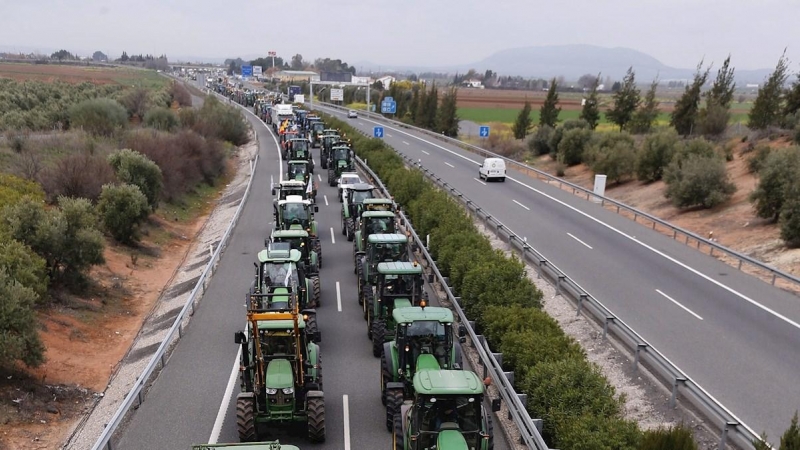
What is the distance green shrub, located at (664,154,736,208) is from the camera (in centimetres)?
3044

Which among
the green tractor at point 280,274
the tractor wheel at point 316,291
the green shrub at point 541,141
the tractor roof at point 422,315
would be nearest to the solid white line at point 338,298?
the tractor wheel at point 316,291

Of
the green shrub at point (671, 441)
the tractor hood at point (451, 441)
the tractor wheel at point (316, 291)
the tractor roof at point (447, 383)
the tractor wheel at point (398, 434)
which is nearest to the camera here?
the green shrub at point (671, 441)

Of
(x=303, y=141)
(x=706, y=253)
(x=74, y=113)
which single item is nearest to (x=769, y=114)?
(x=706, y=253)

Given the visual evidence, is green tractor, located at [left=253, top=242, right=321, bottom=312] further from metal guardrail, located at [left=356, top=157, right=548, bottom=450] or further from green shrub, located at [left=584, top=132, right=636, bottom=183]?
green shrub, located at [left=584, top=132, right=636, bottom=183]

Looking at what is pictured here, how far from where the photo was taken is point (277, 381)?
36.5 ft

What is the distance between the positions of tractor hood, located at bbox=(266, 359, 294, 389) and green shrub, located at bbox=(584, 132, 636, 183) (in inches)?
1332

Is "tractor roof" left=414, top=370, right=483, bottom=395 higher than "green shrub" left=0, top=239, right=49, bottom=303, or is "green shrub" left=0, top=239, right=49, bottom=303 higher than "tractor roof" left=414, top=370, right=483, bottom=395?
"tractor roof" left=414, top=370, right=483, bottom=395

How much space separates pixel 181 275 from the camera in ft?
80.7

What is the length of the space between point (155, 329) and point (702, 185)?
26080 mm

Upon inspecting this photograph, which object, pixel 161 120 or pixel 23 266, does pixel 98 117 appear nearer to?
pixel 161 120

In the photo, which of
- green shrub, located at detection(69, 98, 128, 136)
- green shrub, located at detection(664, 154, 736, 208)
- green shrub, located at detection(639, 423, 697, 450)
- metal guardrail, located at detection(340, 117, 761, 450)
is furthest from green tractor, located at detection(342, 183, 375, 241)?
green shrub, located at detection(69, 98, 128, 136)

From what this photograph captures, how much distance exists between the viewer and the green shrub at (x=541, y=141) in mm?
56566

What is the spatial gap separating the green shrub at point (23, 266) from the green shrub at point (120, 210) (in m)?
7.64

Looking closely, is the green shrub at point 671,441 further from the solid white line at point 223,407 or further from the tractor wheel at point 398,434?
the solid white line at point 223,407
